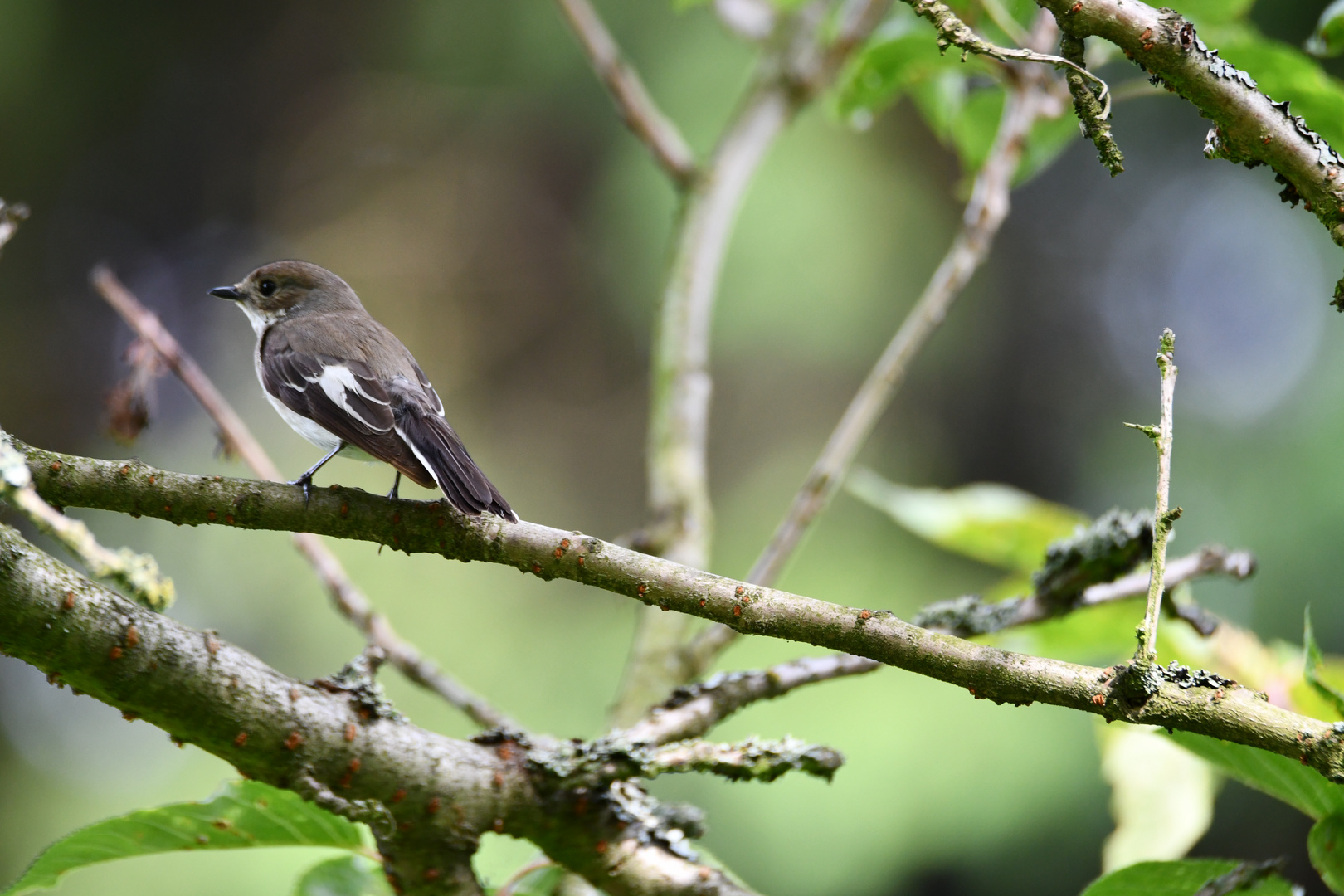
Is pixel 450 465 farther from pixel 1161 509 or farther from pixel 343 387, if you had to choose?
pixel 1161 509

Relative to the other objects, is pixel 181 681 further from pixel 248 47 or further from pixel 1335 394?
pixel 248 47

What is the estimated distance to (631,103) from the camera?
9.88 ft

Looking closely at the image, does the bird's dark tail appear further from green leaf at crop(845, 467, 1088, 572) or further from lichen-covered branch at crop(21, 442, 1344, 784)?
green leaf at crop(845, 467, 1088, 572)

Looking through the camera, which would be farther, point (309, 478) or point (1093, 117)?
point (309, 478)

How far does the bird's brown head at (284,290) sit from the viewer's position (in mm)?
3240

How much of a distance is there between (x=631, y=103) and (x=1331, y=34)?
189 cm

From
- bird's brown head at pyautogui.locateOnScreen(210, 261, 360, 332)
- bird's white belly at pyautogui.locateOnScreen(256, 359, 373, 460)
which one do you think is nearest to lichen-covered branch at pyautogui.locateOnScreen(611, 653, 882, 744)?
bird's white belly at pyautogui.locateOnScreen(256, 359, 373, 460)

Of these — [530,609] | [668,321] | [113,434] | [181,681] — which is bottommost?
[181,681]

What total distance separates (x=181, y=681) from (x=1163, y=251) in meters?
9.00

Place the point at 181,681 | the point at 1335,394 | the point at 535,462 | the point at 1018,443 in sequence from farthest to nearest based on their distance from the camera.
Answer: the point at 1018,443
the point at 535,462
the point at 1335,394
the point at 181,681

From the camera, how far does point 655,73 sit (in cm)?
668

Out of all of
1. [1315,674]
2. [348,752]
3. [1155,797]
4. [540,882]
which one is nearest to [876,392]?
[1155,797]

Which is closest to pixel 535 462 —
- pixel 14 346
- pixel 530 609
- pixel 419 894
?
pixel 530 609

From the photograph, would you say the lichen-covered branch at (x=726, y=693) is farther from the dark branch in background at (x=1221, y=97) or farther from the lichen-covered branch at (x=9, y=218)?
the lichen-covered branch at (x=9, y=218)
